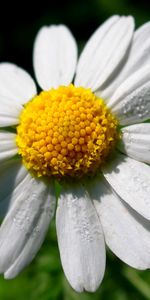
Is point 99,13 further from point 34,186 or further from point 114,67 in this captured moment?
point 34,186

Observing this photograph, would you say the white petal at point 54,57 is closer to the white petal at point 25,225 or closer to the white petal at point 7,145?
the white petal at point 7,145

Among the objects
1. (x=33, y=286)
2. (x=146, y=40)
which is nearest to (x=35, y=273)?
(x=33, y=286)

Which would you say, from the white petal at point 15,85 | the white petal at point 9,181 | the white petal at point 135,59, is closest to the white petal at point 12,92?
the white petal at point 15,85

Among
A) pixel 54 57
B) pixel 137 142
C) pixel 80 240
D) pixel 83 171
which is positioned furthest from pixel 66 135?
pixel 54 57

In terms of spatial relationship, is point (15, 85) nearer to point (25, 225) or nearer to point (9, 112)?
point (9, 112)

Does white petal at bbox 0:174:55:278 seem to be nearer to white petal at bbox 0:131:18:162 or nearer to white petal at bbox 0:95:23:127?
white petal at bbox 0:131:18:162

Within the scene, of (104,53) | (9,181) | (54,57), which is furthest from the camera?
(54,57)
